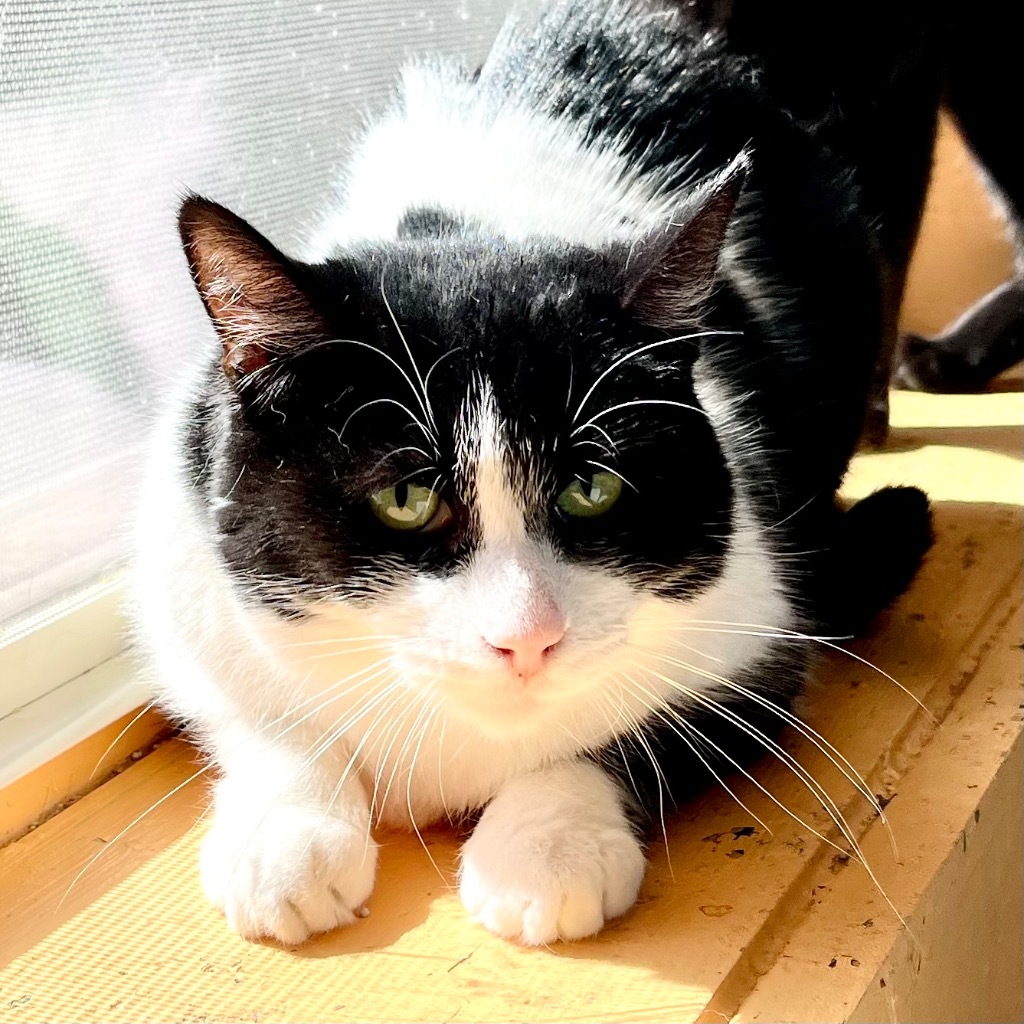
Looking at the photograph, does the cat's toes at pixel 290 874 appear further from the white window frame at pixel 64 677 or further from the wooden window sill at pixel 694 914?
the white window frame at pixel 64 677

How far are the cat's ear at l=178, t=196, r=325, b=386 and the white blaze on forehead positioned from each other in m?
0.14

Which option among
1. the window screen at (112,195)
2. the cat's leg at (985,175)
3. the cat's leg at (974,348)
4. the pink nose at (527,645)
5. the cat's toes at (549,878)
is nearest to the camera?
the pink nose at (527,645)

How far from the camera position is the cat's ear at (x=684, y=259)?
3.00 feet

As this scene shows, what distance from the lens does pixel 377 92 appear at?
5.24 feet

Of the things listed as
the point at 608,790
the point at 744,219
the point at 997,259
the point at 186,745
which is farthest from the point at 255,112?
the point at 997,259

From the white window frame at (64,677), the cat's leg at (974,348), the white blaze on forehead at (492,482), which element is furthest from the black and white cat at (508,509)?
the cat's leg at (974,348)

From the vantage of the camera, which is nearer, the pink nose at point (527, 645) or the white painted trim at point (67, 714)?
the pink nose at point (527, 645)

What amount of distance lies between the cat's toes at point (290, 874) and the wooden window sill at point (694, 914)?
0.02 meters

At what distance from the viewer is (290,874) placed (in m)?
0.97

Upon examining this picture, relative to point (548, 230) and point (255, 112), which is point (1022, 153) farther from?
point (255, 112)

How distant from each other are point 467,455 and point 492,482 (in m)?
0.03

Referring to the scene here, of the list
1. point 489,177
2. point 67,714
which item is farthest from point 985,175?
point 67,714

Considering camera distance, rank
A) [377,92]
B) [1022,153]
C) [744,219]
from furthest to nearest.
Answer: [1022,153] < [377,92] < [744,219]

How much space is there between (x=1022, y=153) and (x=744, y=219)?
0.67 metres
